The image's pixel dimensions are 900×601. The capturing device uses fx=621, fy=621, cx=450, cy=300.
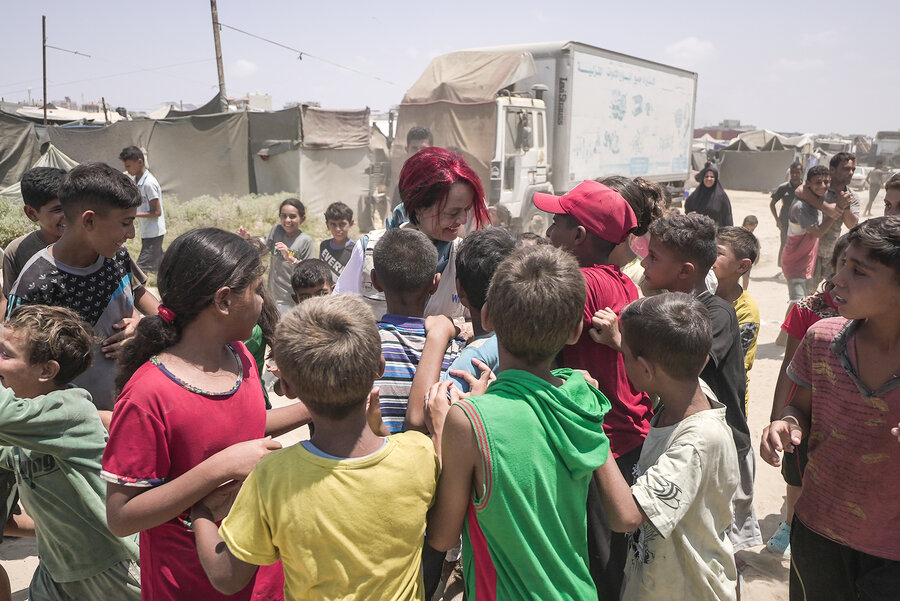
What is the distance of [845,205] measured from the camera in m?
6.58

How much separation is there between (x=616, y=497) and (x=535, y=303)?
586 mm

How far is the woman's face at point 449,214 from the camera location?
2742 mm

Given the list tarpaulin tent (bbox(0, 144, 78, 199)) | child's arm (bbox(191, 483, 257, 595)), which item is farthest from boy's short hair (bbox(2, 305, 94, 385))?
tarpaulin tent (bbox(0, 144, 78, 199))

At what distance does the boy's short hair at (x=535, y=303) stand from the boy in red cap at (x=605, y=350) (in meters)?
0.50

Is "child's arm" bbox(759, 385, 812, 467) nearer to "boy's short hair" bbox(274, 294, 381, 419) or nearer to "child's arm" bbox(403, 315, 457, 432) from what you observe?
"child's arm" bbox(403, 315, 457, 432)

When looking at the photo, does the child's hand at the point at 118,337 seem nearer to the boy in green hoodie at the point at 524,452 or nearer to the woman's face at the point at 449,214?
the woman's face at the point at 449,214

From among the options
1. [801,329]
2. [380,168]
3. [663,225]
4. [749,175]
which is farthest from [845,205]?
[749,175]

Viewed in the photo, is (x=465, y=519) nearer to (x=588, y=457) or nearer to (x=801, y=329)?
(x=588, y=457)

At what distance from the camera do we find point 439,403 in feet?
5.38

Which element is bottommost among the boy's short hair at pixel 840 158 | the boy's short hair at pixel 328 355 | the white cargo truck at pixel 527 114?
the boy's short hair at pixel 328 355

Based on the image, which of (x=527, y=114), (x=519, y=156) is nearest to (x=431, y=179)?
(x=519, y=156)

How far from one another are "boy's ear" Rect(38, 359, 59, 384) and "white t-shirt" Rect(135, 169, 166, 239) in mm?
6229

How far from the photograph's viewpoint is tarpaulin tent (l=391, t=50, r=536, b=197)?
10297mm

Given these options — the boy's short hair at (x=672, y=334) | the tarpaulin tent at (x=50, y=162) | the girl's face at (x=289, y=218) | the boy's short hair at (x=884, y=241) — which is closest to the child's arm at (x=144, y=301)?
the boy's short hair at (x=672, y=334)
